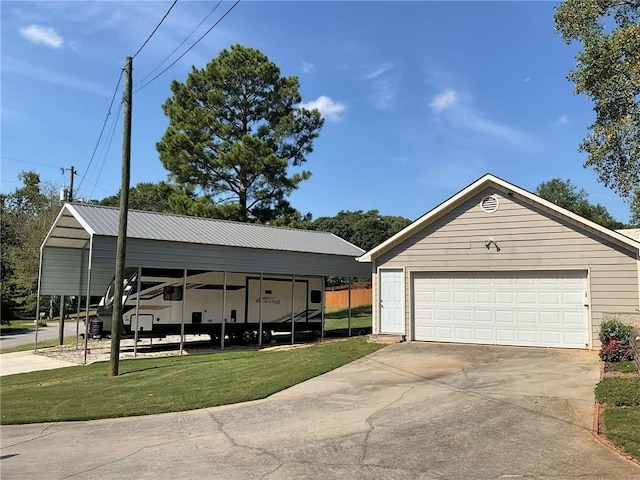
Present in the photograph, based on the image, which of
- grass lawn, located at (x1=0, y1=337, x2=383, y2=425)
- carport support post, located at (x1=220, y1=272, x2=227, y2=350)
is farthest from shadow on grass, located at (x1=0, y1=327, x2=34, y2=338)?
grass lawn, located at (x1=0, y1=337, x2=383, y2=425)

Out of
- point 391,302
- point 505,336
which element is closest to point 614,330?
point 505,336

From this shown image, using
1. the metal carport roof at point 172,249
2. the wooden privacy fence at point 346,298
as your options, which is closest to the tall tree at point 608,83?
the metal carport roof at point 172,249

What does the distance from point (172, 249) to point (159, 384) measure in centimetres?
643

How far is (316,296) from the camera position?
22.1 m

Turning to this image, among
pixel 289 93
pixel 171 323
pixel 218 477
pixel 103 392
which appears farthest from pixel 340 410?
pixel 289 93

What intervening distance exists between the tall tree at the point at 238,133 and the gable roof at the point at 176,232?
936cm

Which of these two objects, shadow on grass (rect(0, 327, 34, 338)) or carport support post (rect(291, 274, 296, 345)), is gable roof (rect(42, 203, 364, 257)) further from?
shadow on grass (rect(0, 327, 34, 338))

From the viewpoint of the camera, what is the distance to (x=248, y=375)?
11.7 m

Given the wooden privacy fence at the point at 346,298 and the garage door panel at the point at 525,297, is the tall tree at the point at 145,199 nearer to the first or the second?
the wooden privacy fence at the point at 346,298

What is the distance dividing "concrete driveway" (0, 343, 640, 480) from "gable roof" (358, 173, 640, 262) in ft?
13.7

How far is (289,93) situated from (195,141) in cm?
725

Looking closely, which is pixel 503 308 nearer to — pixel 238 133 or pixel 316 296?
pixel 316 296

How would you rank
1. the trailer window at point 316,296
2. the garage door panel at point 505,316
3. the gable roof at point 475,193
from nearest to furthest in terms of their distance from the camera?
the gable roof at point 475,193 < the garage door panel at point 505,316 < the trailer window at point 316,296

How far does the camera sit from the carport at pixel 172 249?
15875 mm
